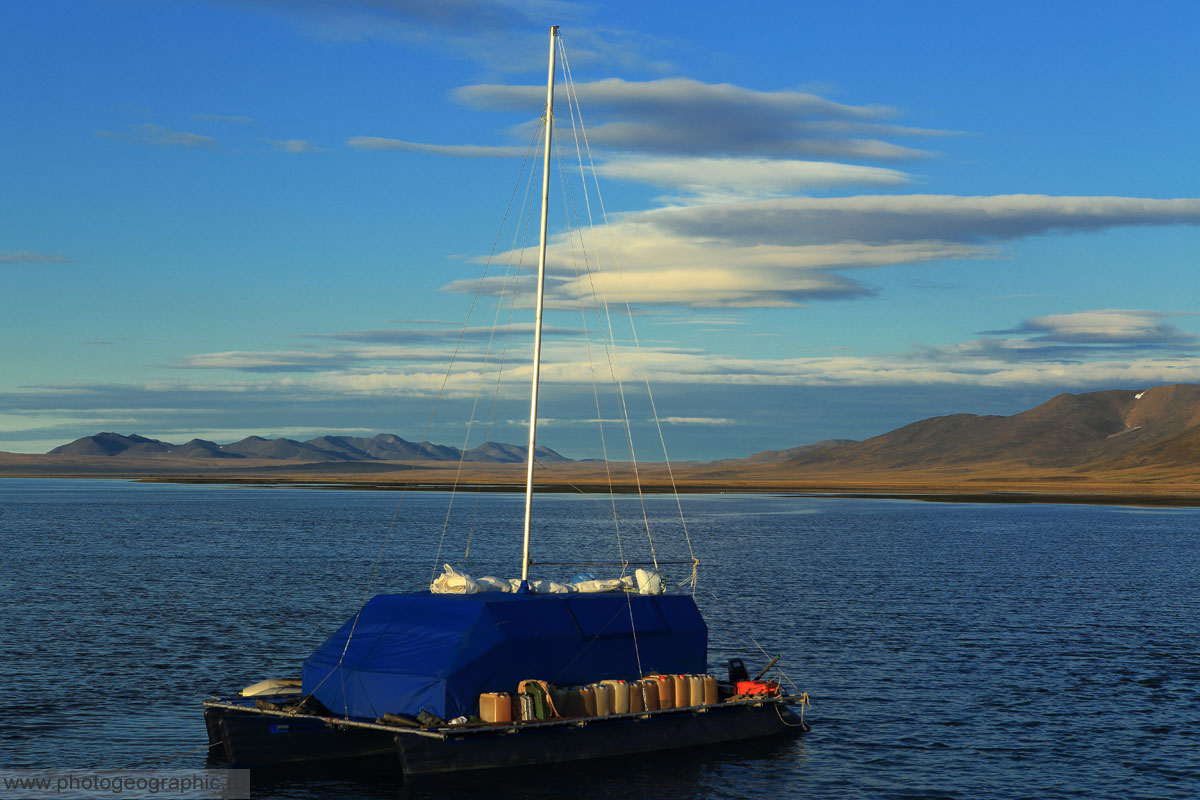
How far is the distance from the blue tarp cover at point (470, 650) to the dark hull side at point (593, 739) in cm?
92

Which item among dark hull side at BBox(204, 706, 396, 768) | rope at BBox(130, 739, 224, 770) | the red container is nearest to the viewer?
dark hull side at BBox(204, 706, 396, 768)

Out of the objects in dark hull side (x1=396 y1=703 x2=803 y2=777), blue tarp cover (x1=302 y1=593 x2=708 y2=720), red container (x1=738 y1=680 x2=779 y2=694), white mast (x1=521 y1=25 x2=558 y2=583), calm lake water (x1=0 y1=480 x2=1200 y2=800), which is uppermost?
white mast (x1=521 y1=25 x2=558 y2=583)

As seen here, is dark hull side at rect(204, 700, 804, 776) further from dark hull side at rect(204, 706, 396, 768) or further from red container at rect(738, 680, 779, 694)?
red container at rect(738, 680, 779, 694)

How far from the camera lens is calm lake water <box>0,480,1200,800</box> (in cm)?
2903

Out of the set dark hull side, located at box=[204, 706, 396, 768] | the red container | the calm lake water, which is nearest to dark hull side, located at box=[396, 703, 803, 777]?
the red container

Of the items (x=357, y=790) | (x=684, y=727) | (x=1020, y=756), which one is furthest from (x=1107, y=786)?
(x=357, y=790)

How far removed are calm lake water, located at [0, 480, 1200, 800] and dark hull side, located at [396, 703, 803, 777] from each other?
53cm

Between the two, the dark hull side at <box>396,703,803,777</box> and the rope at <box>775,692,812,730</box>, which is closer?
the dark hull side at <box>396,703,803,777</box>

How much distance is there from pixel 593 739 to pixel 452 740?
378cm

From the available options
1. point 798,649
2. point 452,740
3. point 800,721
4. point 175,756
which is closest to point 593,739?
point 452,740

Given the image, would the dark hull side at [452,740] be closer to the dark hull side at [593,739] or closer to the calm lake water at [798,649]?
Answer: the dark hull side at [593,739]

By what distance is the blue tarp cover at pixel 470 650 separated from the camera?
90.3 feet

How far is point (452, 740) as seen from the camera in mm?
26609

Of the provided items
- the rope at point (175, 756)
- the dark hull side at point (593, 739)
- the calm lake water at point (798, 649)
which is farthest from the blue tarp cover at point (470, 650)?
the rope at point (175, 756)
